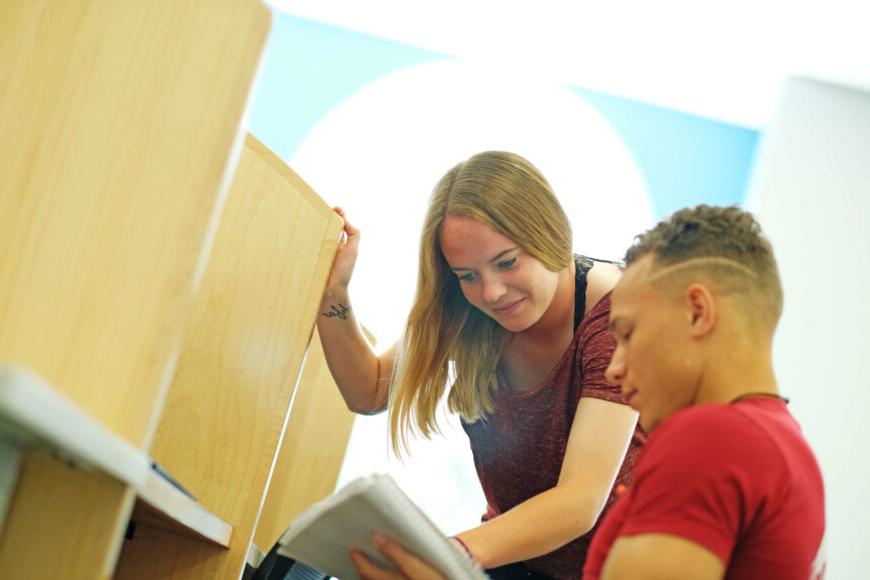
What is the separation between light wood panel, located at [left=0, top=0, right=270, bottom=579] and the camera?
2.44 ft

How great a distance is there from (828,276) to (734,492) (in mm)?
2767

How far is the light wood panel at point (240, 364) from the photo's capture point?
1274mm

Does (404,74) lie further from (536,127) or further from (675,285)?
(675,285)

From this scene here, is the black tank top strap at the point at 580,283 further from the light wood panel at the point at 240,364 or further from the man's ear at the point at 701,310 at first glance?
the man's ear at the point at 701,310

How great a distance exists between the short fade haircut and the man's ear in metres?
0.02

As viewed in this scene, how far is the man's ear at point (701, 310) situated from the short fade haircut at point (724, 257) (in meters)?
0.02

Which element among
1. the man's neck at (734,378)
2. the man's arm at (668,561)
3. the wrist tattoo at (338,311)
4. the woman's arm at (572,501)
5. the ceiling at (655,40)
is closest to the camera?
the man's arm at (668,561)

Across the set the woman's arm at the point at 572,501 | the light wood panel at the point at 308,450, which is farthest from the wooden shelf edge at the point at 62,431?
the light wood panel at the point at 308,450

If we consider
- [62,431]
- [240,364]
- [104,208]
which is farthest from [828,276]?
[62,431]

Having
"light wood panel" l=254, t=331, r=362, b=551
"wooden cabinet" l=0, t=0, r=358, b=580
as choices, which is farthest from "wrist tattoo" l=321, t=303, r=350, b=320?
"wooden cabinet" l=0, t=0, r=358, b=580

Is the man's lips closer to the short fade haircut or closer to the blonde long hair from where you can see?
the blonde long hair

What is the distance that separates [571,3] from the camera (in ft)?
10.3

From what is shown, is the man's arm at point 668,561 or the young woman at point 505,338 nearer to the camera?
the man's arm at point 668,561

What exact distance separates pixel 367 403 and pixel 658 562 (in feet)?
3.31
